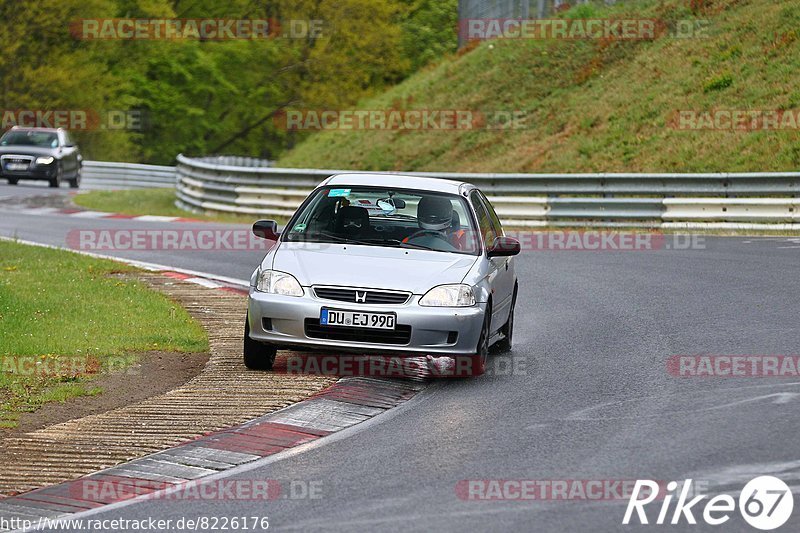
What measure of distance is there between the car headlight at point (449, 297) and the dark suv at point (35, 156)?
29.4m

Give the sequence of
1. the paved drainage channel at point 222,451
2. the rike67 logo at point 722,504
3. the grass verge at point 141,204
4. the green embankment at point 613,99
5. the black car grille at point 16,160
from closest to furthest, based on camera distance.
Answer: the rike67 logo at point 722,504
the paved drainage channel at point 222,451
the green embankment at point 613,99
the grass verge at point 141,204
the black car grille at point 16,160

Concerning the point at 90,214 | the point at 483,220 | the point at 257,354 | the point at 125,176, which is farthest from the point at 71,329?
the point at 125,176

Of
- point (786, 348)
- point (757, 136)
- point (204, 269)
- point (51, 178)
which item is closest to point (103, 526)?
point (786, 348)

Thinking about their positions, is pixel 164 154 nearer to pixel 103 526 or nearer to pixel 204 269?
pixel 204 269

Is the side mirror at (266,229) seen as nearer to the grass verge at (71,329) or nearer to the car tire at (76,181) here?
the grass verge at (71,329)

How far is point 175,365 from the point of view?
10875mm

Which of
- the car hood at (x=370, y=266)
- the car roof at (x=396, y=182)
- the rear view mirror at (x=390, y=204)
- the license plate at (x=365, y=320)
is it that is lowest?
the license plate at (x=365, y=320)

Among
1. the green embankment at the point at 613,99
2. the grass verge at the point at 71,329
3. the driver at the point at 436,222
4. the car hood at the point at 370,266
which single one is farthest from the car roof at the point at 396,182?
the green embankment at the point at 613,99

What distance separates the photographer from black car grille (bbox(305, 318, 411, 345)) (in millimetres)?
9812

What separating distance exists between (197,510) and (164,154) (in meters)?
66.7

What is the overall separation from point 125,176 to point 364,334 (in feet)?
121

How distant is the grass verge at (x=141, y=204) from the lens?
28875mm

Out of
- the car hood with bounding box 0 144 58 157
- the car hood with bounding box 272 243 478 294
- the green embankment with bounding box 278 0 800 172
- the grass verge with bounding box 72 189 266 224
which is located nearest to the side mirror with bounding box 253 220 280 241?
the car hood with bounding box 272 243 478 294

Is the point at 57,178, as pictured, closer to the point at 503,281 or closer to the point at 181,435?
the point at 503,281
